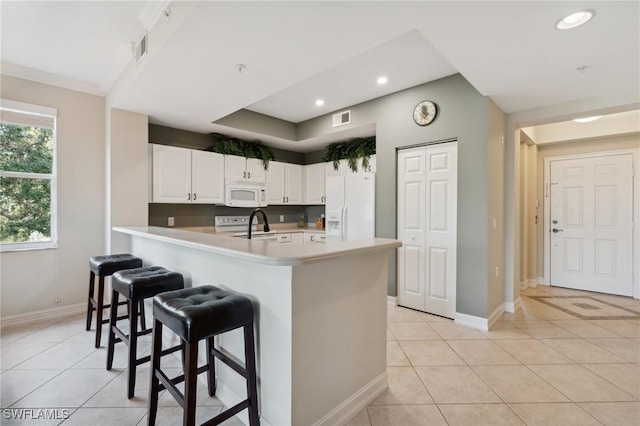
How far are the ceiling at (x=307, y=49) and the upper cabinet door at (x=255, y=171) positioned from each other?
4.46ft

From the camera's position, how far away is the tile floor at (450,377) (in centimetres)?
181

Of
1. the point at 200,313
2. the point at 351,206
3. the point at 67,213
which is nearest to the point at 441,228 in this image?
the point at 351,206

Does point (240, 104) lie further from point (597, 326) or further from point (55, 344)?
point (597, 326)

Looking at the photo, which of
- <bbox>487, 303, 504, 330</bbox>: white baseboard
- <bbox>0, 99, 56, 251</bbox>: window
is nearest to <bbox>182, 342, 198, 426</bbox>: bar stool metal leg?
<bbox>487, 303, 504, 330</bbox>: white baseboard

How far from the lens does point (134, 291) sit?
80.8 inches

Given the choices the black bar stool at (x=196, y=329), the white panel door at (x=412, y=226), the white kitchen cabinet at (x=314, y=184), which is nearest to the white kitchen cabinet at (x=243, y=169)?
the white kitchen cabinet at (x=314, y=184)

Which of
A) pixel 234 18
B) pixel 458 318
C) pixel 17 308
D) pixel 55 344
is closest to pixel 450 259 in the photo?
Result: pixel 458 318

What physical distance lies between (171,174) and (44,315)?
6.92ft

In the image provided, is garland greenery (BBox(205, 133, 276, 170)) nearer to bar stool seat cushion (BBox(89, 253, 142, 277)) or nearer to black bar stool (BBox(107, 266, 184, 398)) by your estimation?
bar stool seat cushion (BBox(89, 253, 142, 277))

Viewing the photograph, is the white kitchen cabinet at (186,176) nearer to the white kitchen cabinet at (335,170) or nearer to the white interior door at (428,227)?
the white kitchen cabinet at (335,170)

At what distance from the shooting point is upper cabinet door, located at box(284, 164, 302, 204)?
5500 millimetres

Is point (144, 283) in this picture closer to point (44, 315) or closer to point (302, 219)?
point (44, 315)

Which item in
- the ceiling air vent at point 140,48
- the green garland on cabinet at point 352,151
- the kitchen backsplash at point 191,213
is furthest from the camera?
the green garland on cabinet at point 352,151

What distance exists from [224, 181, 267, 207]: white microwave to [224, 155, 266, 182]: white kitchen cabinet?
0.28ft
